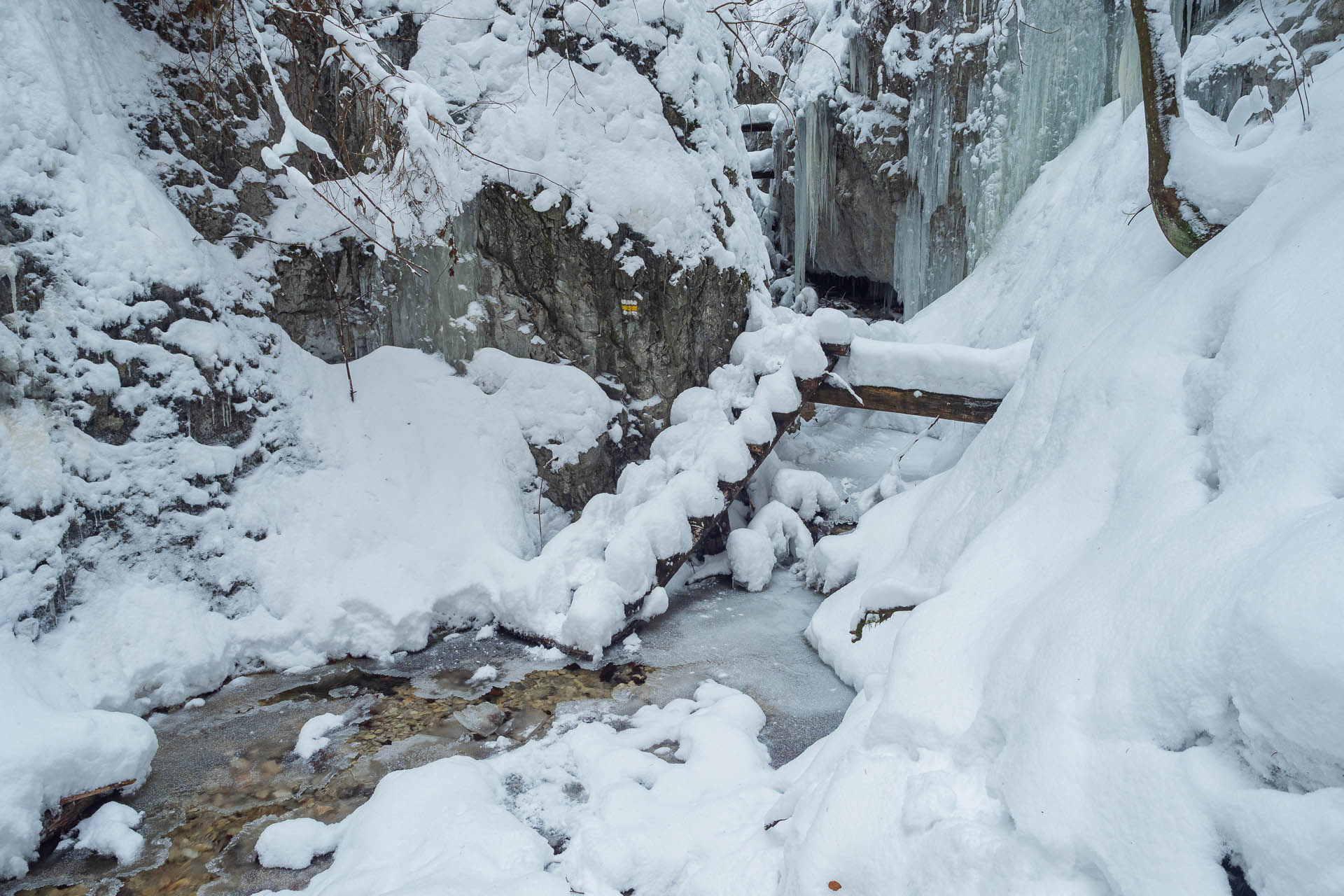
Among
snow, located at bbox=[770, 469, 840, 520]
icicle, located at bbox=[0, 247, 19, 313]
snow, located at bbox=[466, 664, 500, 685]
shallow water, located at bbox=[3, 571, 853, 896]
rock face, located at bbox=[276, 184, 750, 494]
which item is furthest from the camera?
snow, located at bbox=[770, 469, 840, 520]

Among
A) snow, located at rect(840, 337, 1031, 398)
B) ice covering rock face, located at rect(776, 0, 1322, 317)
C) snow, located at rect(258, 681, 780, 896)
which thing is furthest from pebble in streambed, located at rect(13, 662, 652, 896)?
ice covering rock face, located at rect(776, 0, 1322, 317)

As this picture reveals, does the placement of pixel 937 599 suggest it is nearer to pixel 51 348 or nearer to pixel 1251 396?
pixel 1251 396

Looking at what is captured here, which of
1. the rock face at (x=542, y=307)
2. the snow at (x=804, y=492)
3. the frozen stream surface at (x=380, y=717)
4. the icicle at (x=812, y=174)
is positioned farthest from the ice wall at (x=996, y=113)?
the frozen stream surface at (x=380, y=717)

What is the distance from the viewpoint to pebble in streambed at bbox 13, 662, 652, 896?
301 centimetres

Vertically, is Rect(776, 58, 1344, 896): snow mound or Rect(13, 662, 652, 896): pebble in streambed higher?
Rect(776, 58, 1344, 896): snow mound

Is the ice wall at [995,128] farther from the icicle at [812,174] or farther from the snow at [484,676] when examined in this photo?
the snow at [484,676]

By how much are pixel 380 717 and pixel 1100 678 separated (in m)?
3.87

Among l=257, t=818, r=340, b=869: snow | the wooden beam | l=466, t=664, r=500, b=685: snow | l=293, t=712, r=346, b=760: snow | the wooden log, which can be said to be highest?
the wooden beam

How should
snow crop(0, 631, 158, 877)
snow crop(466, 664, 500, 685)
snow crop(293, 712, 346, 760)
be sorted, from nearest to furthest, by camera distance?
1. snow crop(0, 631, 158, 877)
2. snow crop(293, 712, 346, 760)
3. snow crop(466, 664, 500, 685)

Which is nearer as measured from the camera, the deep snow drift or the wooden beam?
the deep snow drift

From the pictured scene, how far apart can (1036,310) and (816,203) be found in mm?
5536

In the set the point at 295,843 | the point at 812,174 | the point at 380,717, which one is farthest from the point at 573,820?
the point at 812,174

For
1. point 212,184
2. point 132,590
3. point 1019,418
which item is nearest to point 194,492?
point 132,590

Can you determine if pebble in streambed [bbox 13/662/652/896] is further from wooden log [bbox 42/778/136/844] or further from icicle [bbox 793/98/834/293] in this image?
icicle [bbox 793/98/834/293]
